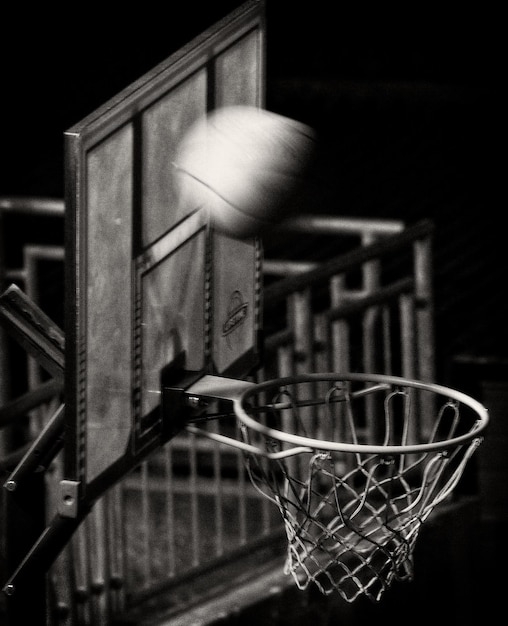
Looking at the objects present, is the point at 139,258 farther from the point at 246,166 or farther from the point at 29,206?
the point at 29,206

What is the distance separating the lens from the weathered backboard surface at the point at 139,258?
2.23 metres

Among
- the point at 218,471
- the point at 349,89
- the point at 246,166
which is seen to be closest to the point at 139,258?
the point at 246,166

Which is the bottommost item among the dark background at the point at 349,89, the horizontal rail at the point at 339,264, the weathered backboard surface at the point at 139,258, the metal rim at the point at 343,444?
the metal rim at the point at 343,444

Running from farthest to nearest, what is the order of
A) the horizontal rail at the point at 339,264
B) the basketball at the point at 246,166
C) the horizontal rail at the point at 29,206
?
the horizontal rail at the point at 29,206 < the horizontal rail at the point at 339,264 < the basketball at the point at 246,166

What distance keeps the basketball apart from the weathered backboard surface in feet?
0.13

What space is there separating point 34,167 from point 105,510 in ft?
17.1

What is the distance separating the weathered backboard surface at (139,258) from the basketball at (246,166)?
4 centimetres

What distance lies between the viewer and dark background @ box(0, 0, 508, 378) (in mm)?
8188

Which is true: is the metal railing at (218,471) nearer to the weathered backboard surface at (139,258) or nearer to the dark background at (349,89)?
the weathered backboard surface at (139,258)

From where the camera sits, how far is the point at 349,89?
9000mm

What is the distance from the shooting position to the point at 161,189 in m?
2.43

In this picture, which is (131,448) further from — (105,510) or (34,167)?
(34,167)

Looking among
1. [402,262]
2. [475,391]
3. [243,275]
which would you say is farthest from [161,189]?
[402,262]

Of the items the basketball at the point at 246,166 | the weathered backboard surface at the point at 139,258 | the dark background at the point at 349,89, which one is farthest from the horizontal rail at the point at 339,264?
the dark background at the point at 349,89
